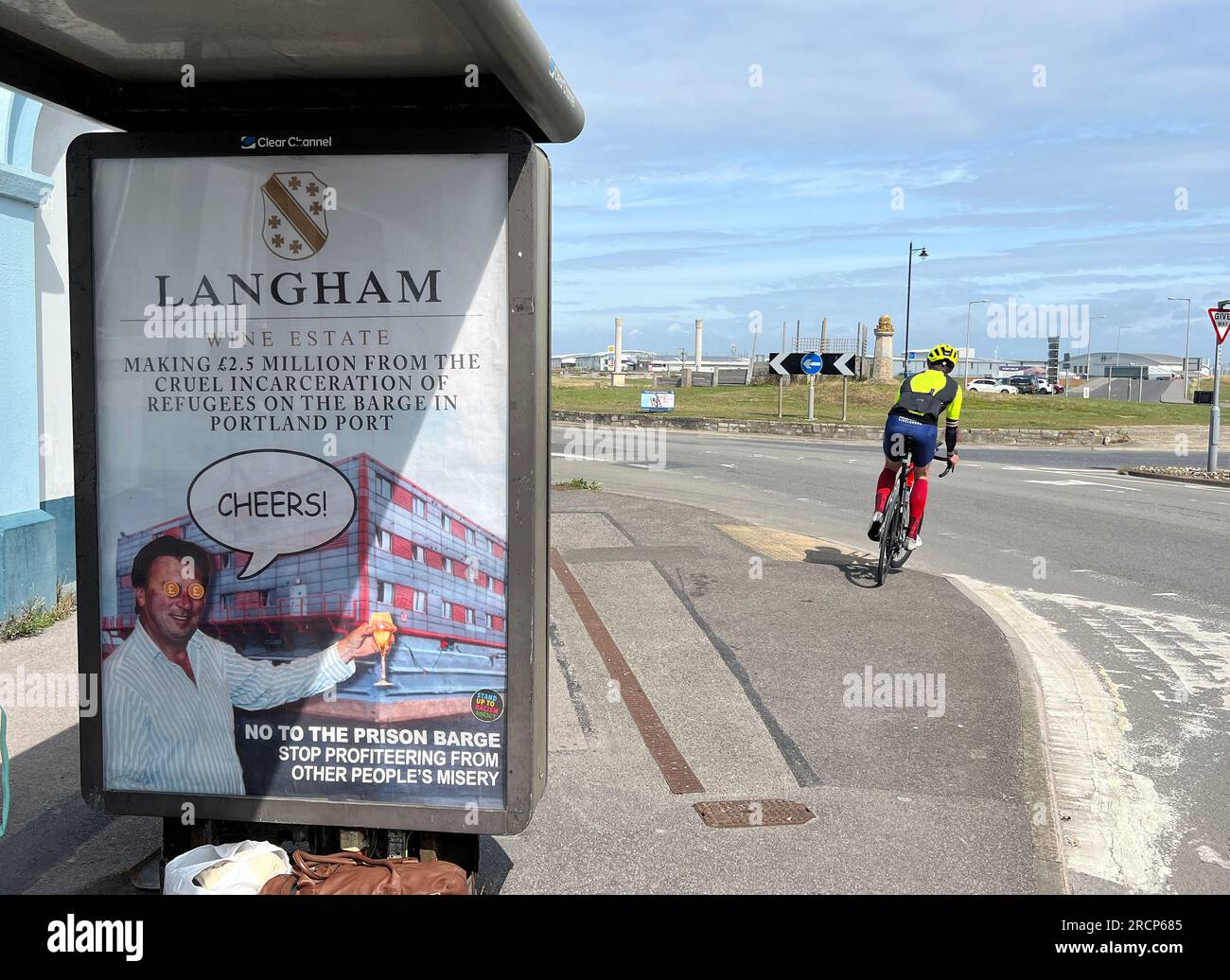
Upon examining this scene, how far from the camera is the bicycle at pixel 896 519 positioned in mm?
9438

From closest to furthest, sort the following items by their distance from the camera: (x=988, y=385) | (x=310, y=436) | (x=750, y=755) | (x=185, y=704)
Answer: (x=310, y=436) → (x=185, y=704) → (x=750, y=755) → (x=988, y=385)

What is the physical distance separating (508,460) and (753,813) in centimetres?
215

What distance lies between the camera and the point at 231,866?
3.52 metres

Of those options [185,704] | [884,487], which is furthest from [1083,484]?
[185,704]

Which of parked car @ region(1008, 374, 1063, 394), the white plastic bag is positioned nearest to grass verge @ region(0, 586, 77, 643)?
the white plastic bag

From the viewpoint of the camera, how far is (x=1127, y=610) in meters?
9.34

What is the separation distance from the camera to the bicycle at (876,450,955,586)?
9438 mm

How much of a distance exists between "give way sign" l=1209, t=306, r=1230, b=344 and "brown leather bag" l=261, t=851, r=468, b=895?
20678 mm

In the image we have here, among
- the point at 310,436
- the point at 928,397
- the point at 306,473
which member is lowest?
→ the point at 306,473

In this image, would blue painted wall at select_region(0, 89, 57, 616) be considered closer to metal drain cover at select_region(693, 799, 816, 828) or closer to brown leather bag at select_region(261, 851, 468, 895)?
brown leather bag at select_region(261, 851, 468, 895)

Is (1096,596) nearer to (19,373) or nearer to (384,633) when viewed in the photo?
(384,633)

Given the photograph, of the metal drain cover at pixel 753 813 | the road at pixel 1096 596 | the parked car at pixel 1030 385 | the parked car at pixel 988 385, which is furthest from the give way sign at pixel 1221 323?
the parked car at pixel 988 385
